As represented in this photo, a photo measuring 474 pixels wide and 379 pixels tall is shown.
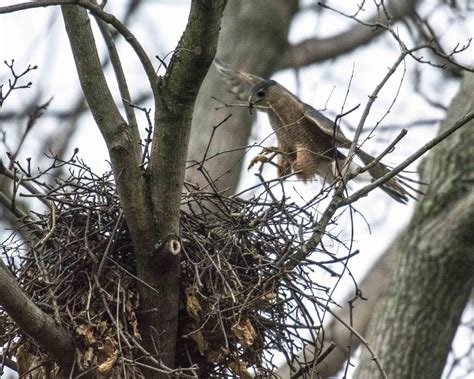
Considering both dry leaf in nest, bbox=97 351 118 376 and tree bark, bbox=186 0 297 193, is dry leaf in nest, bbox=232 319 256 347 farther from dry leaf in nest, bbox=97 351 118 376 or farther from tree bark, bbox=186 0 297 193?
tree bark, bbox=186 0 297 193

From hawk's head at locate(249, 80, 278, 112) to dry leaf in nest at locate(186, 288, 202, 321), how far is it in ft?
6.42

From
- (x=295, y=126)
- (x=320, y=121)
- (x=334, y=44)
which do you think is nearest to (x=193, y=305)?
(x=320, y=121)

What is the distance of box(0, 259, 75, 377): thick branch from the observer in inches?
115

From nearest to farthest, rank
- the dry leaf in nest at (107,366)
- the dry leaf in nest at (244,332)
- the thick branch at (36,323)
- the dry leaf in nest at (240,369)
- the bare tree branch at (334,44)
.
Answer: the thick branch at (36,323) < the dry leaf in nest at (107,366) < the dry leaf in nest at (244,332) < the dry leaf in nest at (240,369) < the bare tree branch at (334,44)

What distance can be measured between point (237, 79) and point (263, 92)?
209 millimetres

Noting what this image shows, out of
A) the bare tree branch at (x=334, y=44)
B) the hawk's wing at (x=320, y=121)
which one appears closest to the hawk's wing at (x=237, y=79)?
the hawk's wing at (x=320, y=121)

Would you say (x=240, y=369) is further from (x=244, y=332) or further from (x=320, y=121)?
(x=320, y=121)

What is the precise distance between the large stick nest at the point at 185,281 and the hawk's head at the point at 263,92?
4.82ft

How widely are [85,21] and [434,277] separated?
284 centimetres

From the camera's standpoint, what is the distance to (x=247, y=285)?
3.57 meters

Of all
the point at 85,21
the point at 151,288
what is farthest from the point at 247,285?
the point at 85,21

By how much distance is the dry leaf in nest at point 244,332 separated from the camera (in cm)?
340

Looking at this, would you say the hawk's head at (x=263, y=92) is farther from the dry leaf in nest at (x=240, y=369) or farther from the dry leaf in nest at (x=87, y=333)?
the dry leaf in nest at (x=87, y=333)

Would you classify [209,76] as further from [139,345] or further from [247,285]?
[139,345]
